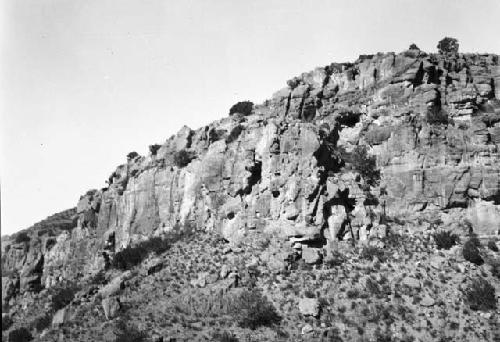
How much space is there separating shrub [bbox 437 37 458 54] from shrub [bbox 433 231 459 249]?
3395cm

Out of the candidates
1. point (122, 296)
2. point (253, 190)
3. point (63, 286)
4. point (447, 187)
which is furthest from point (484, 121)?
point (63, 286)

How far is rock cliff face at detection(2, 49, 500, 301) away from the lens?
40.4m

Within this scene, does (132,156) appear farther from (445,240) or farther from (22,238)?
(445,240)

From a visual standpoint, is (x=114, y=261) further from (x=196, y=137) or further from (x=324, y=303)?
(x=324, y=303)

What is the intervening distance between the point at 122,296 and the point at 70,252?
87.1ft

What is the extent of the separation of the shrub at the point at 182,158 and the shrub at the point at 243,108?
11.5 meters

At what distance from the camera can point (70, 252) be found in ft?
200

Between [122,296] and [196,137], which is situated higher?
[196,137]

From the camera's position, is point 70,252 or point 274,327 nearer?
point 274,327

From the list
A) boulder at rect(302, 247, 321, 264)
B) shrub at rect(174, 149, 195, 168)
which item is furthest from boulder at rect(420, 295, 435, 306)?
shrub at rect(174, 149, 195, 168)

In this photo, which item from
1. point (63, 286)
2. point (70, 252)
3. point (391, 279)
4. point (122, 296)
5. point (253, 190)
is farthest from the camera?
point (70, 252)

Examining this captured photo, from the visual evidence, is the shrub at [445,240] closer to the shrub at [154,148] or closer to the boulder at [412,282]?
the boulder at [412,282]

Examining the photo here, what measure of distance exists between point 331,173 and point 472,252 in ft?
50.2

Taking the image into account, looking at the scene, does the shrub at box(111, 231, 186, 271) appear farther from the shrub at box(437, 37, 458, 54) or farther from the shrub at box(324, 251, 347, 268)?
the shrub at box(437, 37, 458, 54)
